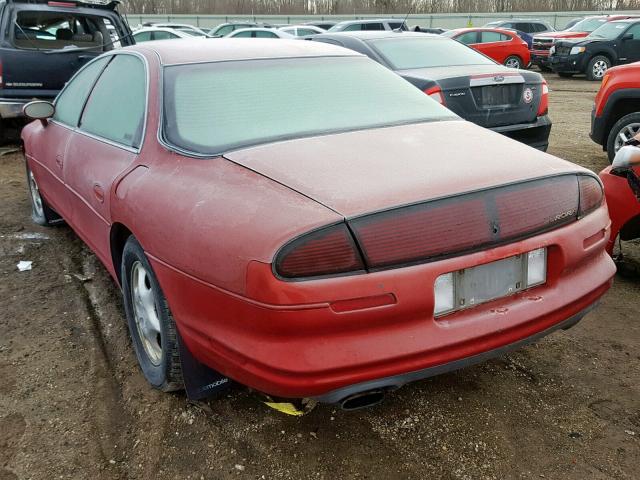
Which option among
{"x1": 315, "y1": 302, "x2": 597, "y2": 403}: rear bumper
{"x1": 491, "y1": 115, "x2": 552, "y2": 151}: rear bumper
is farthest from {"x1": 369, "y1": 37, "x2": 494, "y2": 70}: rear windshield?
{"x1": 315, "y1": 302, "x2": 597, "y2": 403}: rear bumper

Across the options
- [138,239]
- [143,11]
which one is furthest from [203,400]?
[143,11]

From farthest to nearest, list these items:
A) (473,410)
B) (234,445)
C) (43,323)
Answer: (43,323), (473,410), (234,445)

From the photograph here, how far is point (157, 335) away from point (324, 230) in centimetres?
126

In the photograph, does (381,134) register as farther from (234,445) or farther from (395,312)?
(234,445)

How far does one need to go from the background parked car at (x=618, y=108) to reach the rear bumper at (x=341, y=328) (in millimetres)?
4765

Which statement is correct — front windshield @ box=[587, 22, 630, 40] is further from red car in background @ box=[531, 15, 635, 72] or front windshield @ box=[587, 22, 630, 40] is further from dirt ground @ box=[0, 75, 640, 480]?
dirt ground @ box=[0, 75, 640, 480]

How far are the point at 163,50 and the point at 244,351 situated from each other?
1.96 meters

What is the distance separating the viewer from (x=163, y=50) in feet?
10.8

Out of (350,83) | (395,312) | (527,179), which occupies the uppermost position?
(350,83)

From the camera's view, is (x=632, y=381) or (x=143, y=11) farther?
(x=143, y=11)

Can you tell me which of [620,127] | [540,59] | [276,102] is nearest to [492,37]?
[540,59]

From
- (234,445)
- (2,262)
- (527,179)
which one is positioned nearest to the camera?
(527,179)

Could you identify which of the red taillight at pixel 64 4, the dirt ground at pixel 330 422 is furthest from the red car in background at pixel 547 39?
the dirt ground at pixel 330 422

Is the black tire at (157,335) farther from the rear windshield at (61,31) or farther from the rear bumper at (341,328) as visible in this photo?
the rear windshield at (61,31)
